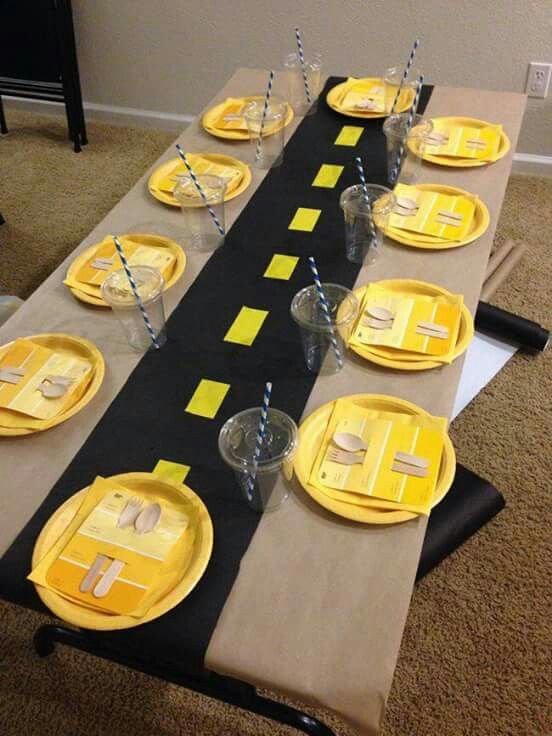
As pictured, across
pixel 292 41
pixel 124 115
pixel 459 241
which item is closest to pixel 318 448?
pixel 459 241

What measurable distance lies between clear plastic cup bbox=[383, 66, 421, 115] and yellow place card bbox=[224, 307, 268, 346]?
83cm

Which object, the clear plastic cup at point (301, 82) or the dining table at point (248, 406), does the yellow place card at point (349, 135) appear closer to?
the dining table at point (248, 406)

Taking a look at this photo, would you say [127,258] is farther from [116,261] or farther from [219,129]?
[219,129]

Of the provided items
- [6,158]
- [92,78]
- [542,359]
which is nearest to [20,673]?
[542,359]

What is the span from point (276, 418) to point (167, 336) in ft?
1.14

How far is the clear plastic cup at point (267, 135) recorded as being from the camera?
5.78 feet

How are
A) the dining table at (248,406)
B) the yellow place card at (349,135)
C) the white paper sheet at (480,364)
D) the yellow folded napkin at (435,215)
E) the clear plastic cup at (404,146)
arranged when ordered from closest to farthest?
the dining table at (248,406)
the yellow folded napkin at (435,215)
the clear plastic cup at (404,146)
the yellow place card at (349,135)
the white paper sheet at (480,364)

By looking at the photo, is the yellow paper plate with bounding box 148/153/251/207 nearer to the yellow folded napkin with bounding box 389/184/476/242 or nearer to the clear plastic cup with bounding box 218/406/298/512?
the yellow folded napkin with bounding box 389/184/476/242

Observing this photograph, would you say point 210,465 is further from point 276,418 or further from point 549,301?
point 549,301

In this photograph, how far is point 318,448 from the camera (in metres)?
1.14

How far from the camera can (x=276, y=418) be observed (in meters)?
1.12

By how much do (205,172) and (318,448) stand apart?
0.86 meters

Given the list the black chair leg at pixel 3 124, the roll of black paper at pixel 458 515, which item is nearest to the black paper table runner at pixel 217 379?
the roll of black paper at pixel 458 515

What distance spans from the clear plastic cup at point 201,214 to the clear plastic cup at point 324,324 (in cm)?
34
